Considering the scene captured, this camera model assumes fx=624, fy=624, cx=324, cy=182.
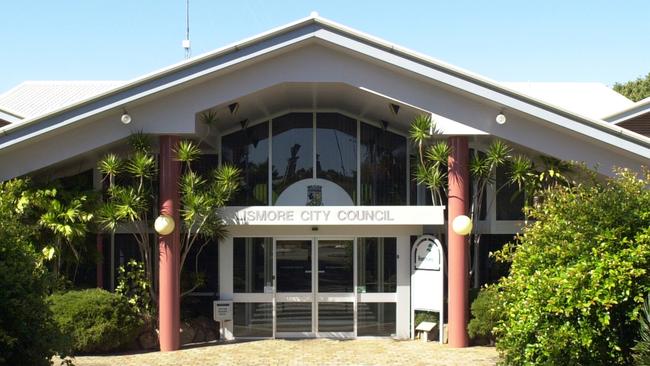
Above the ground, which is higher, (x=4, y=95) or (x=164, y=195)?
(x=4, y=95)

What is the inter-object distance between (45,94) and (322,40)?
11.0m

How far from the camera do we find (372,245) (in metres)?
13.7

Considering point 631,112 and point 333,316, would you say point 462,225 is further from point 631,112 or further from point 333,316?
point 631,112

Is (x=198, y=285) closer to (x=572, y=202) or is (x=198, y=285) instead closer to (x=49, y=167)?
(x=49, y=167)

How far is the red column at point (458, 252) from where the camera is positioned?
1232cm

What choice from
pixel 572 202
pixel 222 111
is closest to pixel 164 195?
pixel 222 111

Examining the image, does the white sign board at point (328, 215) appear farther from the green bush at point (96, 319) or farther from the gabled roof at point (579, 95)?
the gabled roof at point (579, 95)

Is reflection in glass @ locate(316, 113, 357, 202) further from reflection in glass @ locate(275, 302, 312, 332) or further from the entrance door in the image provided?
reflection in glass @ locate(275, 302, 312, 332)

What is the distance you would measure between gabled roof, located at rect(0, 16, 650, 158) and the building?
0.08 ft

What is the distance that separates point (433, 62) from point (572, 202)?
4.96 metres

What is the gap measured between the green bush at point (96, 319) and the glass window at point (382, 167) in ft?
18.6

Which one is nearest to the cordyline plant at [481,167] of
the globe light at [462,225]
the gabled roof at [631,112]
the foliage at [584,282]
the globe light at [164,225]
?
the globe light at [462,225]

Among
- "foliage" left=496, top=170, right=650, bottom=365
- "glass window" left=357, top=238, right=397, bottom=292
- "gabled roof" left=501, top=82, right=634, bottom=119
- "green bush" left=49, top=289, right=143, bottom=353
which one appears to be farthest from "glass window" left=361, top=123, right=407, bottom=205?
"foliage" left=496, top=170, right=650, bottom=365

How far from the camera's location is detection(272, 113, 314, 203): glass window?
46.6ft
